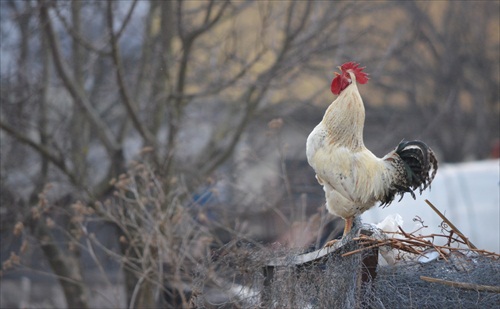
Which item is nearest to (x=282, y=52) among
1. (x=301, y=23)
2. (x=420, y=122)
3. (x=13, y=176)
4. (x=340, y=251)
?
(x=301, y=23)

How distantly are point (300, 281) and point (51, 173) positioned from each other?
6883 millimetres

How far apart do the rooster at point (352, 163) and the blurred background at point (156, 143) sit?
2.31 m

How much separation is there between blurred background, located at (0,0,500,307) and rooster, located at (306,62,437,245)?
2.31 metres

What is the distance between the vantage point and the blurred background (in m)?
8.03

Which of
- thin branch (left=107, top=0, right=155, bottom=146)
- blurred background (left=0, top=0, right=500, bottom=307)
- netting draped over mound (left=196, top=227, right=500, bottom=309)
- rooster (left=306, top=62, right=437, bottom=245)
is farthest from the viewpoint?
thin branch (left=107, top=0, right=155, bottom=146)

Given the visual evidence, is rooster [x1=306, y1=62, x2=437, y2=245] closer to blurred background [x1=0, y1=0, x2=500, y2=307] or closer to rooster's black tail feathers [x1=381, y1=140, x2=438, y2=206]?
rooster's black tail feathers [x1=381, y1=140, x2=438, y2=206]

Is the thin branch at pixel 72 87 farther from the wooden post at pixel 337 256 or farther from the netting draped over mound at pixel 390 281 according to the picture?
the netting draped over mound at pixel 390 281

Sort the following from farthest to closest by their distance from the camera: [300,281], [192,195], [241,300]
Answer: [192,195]
[241,300]
[300,281]

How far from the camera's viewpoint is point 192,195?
8961mm

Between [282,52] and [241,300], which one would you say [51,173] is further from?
[241,300]

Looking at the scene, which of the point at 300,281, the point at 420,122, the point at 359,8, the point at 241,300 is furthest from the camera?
the point at 420,122

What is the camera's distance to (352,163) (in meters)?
4.70

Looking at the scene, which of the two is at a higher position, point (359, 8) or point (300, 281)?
point (359, 8)

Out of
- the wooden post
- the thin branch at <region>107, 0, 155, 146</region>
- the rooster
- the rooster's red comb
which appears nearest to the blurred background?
the thin branch at <region>107, 0, 155, 146</region>
